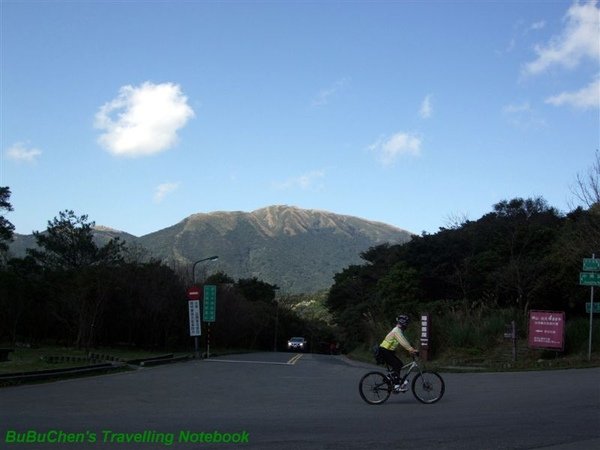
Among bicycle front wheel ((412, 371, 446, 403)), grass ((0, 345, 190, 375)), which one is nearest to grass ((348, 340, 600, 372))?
bicycle front wheel ((412, 371, 446, 403))

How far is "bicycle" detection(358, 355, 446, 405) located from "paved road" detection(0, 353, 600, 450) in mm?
212

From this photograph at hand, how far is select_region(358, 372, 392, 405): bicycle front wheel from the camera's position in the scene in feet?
38.5

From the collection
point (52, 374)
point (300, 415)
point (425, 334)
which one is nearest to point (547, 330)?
point (425, 334)

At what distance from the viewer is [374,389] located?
38.7 feet

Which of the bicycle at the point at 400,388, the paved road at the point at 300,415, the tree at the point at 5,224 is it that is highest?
the tree at the point at 5,224

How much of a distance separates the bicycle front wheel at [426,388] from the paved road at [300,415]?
23 centimetres

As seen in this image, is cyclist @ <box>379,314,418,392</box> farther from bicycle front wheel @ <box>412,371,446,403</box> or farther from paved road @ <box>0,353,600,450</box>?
paved road @ <box>0,353,600,450</box>

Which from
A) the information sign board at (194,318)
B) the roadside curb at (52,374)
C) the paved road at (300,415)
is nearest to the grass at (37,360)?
the roadside curb at (52,374)

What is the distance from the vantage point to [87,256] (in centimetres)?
5506

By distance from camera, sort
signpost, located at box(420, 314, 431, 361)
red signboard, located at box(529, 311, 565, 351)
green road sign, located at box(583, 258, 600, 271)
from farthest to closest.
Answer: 1. signpost, located at box(420, 314, 431, 361)
2. red signboard, located at box(529, 311, 565, 351)
3. green road sign, located at box(583, 258, 600, 271)

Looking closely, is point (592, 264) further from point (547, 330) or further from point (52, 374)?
point (52, 374)

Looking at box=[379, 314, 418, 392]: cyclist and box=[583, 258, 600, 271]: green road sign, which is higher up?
box=[583, 258, 600, 271]: green road sign

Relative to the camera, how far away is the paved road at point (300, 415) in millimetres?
8148

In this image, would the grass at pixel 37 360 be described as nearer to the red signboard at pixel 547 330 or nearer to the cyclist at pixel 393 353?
the cyclist at pixel 393 353
